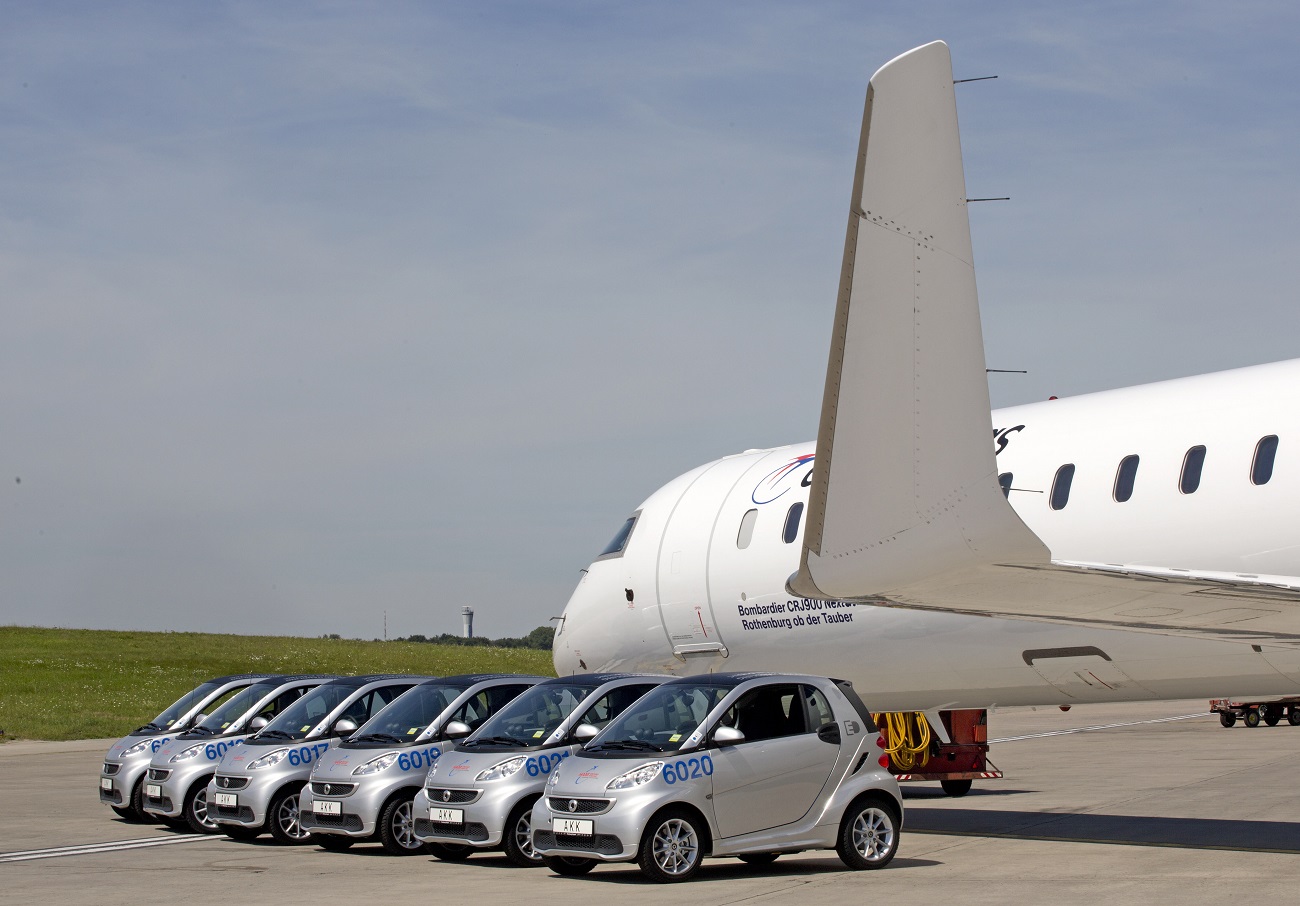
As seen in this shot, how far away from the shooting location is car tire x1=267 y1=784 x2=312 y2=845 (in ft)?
57.2

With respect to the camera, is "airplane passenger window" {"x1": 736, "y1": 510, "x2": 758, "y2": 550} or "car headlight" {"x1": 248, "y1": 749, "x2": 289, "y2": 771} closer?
"car headlight" {"x1": 248, "y1": 749, "x2": 289, "y2": 771}

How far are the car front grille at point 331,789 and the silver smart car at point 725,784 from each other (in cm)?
294

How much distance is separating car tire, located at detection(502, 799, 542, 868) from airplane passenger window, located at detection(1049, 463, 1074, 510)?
5.86m

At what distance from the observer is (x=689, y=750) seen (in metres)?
13.8

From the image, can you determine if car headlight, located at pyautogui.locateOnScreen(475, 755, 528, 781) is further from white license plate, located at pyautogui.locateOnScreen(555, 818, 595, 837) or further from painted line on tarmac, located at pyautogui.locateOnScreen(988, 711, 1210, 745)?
painted line on tarmac, located at pyautogui.locateOnScreen(988, 711, 1210, 745)

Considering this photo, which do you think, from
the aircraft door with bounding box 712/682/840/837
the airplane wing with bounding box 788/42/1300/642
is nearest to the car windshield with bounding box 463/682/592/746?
the aircraft door with bounding box 712/682/840/837

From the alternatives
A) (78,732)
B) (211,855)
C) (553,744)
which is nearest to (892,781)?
(553,744)

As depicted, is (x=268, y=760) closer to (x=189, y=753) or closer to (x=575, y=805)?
(x=189, y=753)

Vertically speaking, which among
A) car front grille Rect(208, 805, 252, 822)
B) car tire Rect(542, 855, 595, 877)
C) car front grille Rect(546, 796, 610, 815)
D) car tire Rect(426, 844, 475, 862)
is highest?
car front grille Rect(546, 796, 610, 815)

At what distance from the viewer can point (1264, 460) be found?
44.2ft

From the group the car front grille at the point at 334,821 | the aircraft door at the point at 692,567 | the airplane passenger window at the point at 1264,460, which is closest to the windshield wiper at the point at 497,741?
the car front grille at the point at 334,821

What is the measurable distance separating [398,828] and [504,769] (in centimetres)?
191

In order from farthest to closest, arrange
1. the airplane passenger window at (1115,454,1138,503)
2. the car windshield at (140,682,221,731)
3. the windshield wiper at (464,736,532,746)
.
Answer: the car windshield at (140,682,221,731)
the windshield wiper at (464,736,532,746)
the airplane passenger window at (1115,454,1138,503)

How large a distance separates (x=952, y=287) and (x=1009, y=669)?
6280 mm
